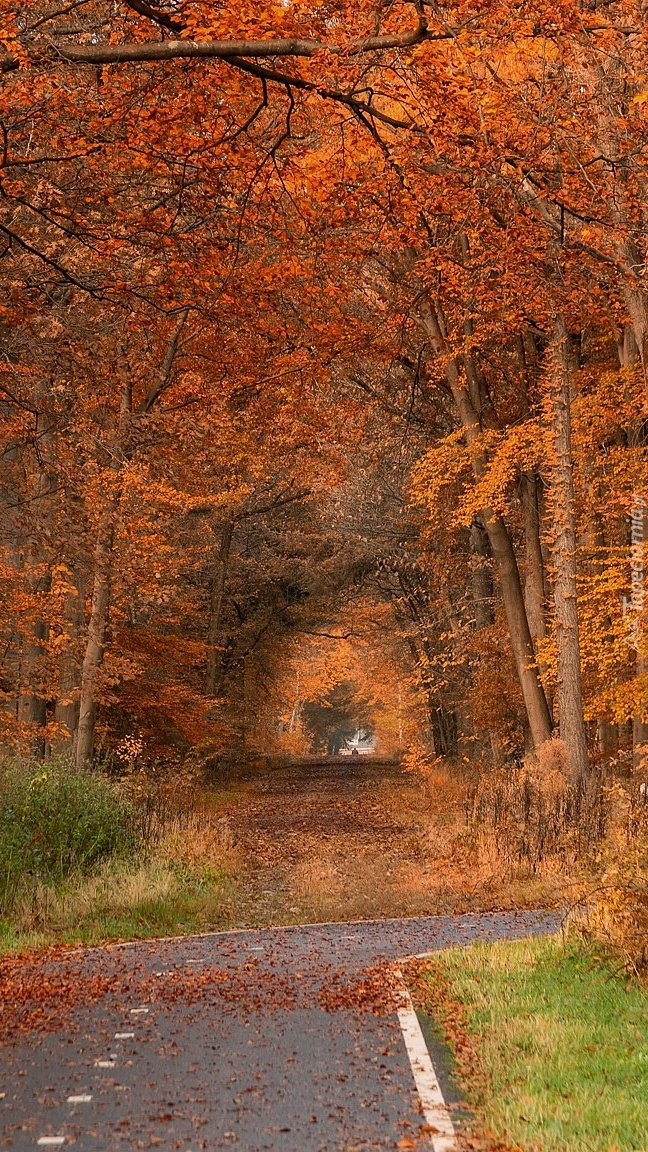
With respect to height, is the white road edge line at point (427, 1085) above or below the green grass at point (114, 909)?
below

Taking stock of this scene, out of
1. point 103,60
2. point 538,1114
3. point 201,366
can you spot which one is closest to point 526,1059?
point 538,1114

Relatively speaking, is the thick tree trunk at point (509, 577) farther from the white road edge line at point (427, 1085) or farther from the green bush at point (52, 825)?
the white road edge line at point (427, 1085)

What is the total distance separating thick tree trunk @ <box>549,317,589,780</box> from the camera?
67.1 ft

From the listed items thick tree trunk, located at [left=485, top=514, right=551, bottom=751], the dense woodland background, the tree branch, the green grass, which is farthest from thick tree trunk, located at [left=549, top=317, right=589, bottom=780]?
the tree branch

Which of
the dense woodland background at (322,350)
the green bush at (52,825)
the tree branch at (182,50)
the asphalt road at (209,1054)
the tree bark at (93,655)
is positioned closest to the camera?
the asphalt road at (209,1054)

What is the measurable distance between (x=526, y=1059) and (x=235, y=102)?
862 cm

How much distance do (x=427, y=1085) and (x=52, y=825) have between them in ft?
30.2

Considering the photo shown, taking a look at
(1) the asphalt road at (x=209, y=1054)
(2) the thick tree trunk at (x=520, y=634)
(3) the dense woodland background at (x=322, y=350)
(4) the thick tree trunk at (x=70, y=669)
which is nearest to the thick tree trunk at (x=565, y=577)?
(3) the dense woodland background at (x=322, y=350)

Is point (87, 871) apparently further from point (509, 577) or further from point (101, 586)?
point (509, 577)

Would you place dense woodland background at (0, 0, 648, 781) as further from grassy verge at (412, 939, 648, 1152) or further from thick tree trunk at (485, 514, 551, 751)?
grassy verge at (412, 939, 648, 1152)

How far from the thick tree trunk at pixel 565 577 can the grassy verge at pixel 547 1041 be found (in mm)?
9542

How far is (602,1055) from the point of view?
731cm

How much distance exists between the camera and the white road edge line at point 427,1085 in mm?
6074

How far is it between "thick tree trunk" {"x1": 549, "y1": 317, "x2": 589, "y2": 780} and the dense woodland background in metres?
0.06
